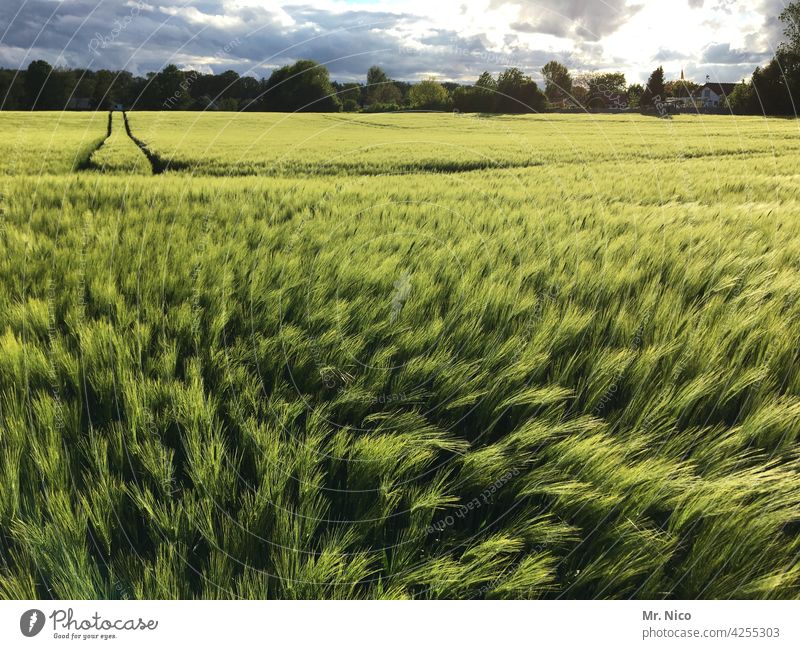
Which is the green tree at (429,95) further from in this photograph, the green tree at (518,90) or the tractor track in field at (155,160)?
the tractor track in field at (155,160)

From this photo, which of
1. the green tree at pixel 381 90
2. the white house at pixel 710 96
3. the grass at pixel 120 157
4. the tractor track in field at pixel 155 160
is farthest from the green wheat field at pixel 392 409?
the tractor track in field at pixel 155 160

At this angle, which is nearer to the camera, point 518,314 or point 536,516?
point 536,516

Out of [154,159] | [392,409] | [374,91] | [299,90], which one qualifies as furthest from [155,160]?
[392,409]

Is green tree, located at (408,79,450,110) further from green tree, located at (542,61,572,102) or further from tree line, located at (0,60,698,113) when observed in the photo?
green tree, located at (542,61,572,102)

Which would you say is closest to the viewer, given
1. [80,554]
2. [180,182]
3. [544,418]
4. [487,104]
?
[80,554]

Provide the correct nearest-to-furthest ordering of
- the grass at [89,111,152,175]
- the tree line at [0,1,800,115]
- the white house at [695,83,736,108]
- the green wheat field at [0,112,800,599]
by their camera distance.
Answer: the green wheat field at [0,112,800,599]
the tree line at [0,1,800,115]
the white house at [695,83,736,108]
the grass at [89,111,152,175]

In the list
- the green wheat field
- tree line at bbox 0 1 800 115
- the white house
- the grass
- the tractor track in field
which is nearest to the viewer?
the green wheat field

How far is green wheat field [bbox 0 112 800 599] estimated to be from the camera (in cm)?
76

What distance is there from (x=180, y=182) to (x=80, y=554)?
2200 mm

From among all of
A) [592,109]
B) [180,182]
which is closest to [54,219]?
[180,182]

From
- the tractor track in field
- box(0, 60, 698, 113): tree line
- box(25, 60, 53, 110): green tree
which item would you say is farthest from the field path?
box(0, 60, 698, 113): tree line

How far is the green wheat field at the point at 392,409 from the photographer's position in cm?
76

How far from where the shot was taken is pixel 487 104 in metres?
2.18
